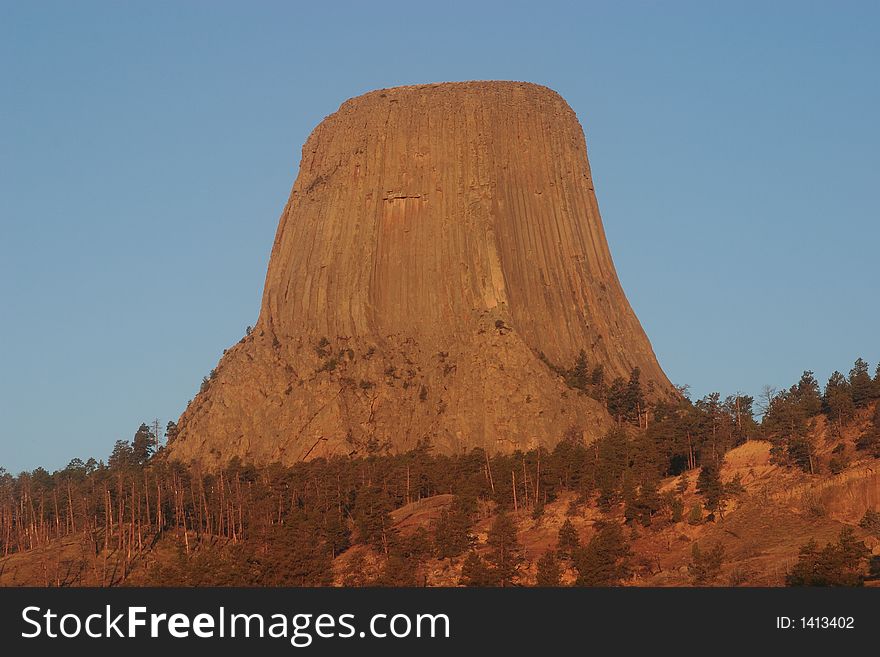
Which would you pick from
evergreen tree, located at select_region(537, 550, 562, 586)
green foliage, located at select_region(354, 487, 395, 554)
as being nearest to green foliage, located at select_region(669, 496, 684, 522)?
evergreen tree, located at select_region(537, 550, 562, 586)

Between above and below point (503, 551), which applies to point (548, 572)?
below

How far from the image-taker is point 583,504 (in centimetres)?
10981

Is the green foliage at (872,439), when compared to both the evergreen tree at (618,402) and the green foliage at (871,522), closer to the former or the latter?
the green foliage at (871,522)

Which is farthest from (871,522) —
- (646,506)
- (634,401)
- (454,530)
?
(634,401)

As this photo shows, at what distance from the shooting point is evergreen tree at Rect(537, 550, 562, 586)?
86500 mm

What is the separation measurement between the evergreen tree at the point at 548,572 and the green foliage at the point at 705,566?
725 cm

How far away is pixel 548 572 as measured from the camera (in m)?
87.7

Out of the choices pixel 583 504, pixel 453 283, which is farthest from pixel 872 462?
pixel 453 283

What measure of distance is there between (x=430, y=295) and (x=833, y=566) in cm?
8693

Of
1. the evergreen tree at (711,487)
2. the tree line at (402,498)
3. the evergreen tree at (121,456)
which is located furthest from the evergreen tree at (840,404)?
the evergreen tree at (121,456)

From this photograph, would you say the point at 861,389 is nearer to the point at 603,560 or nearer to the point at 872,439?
the point at 872,439

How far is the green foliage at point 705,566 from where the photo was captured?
8444 cm

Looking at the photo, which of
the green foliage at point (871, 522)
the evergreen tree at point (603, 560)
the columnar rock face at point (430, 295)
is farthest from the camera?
the columnar rock face at point (430, 295)

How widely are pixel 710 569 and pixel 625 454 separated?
104ft
